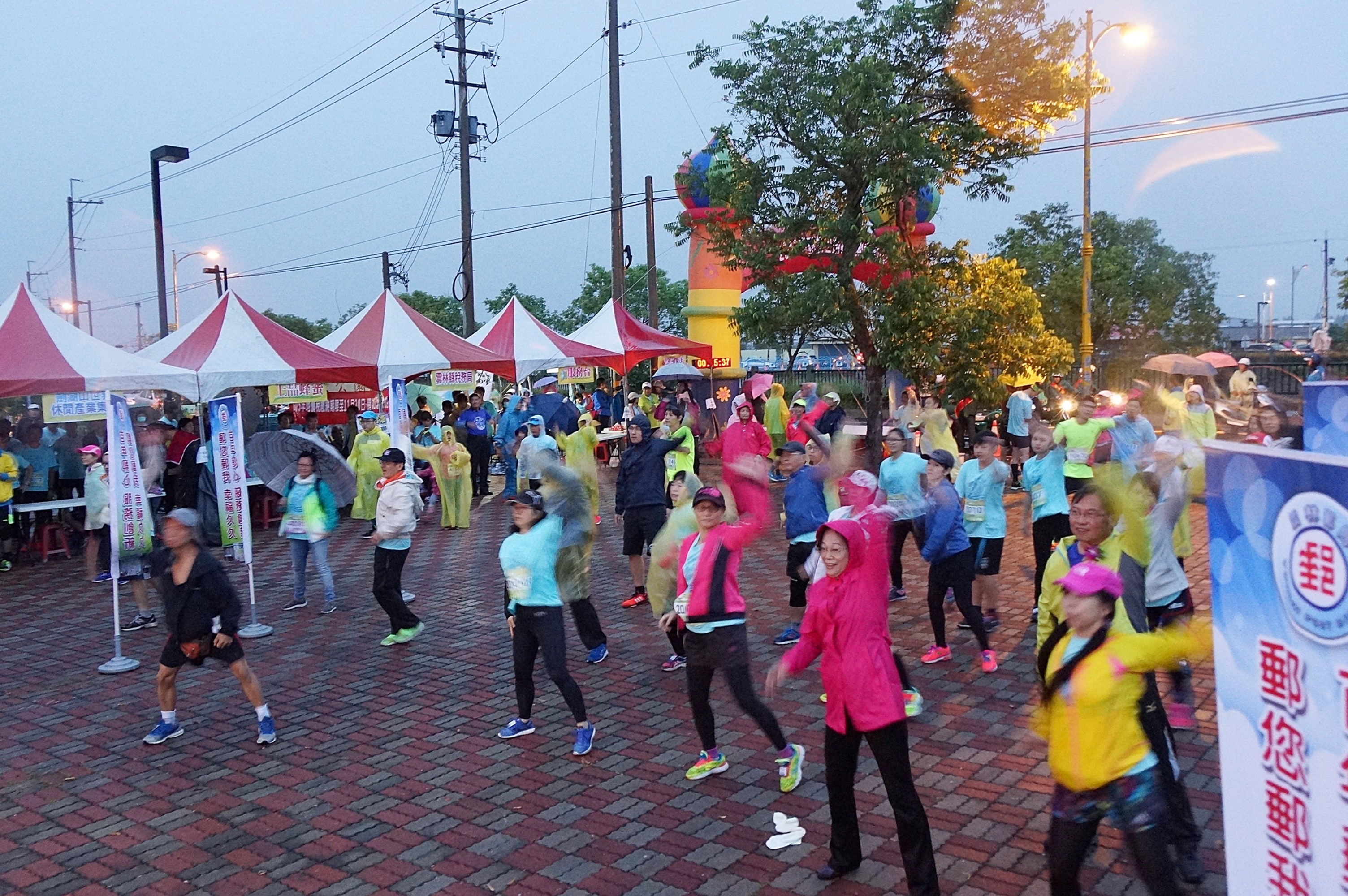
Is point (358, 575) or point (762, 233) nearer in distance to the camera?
point (358, 575)

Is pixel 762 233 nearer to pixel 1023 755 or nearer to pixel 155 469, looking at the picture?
pixel 155 469

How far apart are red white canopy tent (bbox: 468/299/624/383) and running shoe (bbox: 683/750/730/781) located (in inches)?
494

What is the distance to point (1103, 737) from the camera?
11.1ft

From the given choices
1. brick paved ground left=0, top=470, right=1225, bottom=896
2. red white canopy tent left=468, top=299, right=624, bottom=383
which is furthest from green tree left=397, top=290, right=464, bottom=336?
brick paved ground left=0, top=470, right=1225, bottom=896

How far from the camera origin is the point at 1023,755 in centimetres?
557

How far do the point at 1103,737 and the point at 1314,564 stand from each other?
1037 millimetres

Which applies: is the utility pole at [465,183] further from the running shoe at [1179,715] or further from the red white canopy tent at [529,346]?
the running shoe at [1179,715]

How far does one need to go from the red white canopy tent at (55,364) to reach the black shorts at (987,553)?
31.6ft

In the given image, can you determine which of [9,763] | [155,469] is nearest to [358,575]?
[155,469]

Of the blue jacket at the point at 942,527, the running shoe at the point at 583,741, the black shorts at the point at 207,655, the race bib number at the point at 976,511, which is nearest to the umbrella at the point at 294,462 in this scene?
the black shorts at the point at 207,655

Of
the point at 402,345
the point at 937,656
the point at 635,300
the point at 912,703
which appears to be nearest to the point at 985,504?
the point at 937,656

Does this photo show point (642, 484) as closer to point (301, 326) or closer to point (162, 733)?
point (162, 733)

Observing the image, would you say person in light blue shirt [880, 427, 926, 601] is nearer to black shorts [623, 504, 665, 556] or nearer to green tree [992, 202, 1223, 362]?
black shorts [623, 504, 665, 556]

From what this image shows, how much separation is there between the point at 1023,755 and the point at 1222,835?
1137mm
